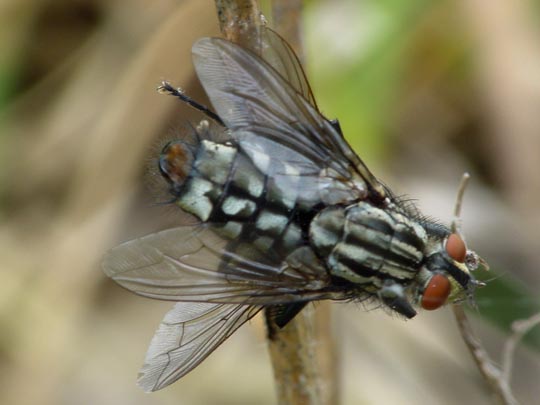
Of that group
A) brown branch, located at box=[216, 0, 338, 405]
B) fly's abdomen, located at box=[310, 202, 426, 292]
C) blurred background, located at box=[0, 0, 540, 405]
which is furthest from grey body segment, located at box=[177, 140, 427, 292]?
blurred background, located at box=[0, 0, 540, 405]

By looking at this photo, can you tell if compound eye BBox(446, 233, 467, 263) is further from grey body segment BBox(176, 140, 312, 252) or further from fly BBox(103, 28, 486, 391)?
grey body segment BBox(176, 140, 312, 252)

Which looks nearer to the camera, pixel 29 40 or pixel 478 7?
pixel 478 7

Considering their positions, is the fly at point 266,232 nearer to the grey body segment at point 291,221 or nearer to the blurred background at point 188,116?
the grey body segment at point 291,221

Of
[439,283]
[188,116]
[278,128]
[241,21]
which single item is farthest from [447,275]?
[188,116]

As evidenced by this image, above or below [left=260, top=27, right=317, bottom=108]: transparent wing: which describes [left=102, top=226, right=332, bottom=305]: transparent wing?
below

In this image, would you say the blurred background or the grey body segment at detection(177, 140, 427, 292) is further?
the blurred background

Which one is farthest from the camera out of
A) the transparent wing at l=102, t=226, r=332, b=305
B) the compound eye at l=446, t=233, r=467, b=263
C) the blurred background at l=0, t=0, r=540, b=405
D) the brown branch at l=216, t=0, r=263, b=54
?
the blurred background at l=0, t=0, r=540, b=405

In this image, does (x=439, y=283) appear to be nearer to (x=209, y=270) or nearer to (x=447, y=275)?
(x=447, y=275)

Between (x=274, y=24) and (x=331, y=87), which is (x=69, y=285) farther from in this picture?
(x=274, y=24)

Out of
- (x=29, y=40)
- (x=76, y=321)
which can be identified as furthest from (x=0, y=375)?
(x=29, y=40)
